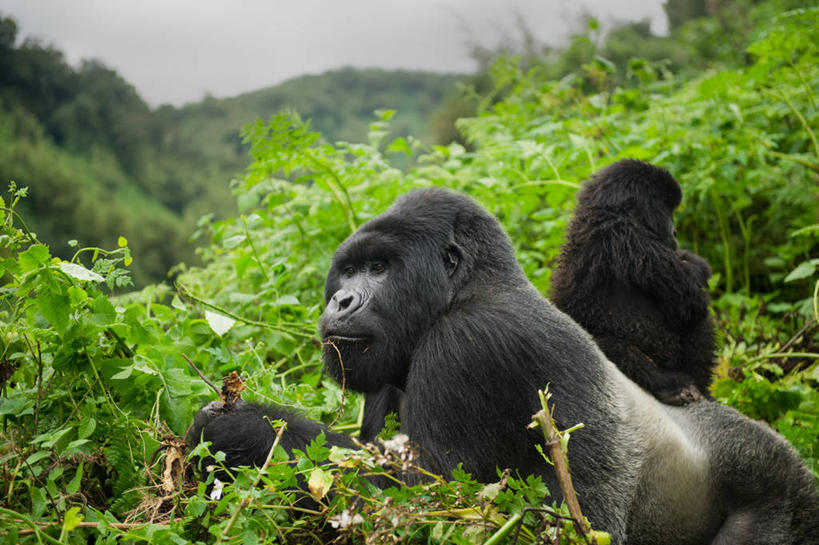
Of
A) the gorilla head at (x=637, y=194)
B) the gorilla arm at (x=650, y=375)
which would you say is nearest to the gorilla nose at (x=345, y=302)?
the gorilla arm at (x=650, y=375)

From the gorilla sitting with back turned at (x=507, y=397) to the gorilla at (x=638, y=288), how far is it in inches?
21.2

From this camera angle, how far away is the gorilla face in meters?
2.52

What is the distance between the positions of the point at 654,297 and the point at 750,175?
2297mm

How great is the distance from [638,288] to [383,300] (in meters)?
1.74

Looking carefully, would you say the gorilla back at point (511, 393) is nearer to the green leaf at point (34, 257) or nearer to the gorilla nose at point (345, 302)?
the gorilla nose at point (345, 302)

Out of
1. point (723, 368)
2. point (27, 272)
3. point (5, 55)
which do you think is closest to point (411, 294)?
point (27, 272)

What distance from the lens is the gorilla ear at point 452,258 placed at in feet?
8.96

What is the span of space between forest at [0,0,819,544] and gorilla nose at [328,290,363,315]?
375 millimetres

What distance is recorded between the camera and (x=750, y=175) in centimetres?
520

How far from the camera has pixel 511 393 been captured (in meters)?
2.38

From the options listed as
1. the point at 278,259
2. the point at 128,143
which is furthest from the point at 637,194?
the point at 128,143

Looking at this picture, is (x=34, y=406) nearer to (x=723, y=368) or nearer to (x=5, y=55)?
(x=723, y=368)

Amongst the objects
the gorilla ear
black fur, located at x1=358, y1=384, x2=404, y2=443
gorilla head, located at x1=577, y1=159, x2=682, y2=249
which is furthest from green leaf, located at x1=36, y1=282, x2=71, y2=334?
gorilla head, located at x1=577, y1=159, x2=682, y2=249

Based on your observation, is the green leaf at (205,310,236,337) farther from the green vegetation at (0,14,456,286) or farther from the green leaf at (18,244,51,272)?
the green leaf at (18,244,51,272)
